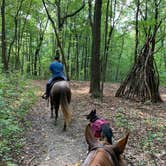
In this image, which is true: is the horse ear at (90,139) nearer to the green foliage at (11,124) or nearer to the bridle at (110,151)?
the bridle at (110,151)

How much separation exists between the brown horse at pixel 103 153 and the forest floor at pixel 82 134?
13.7 feet

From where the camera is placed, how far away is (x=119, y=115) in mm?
9492

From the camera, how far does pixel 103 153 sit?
1.78 m

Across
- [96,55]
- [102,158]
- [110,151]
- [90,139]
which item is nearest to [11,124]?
[90,139]

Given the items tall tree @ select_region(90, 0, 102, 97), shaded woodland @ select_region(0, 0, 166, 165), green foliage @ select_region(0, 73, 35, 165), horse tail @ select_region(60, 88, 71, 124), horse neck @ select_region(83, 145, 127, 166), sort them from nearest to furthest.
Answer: horse neck @ select_region(83, 145, 127, 166) → green foliage @ select_region(0, 73, 35, 165) → horse tail @ select_region(60, 88, 71, 124) → tall tree @ select_region(90, 0, 102, 97) → shaded woodland @ select_region(0, 0, 166, 165)

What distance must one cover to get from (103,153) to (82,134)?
6.46 metres

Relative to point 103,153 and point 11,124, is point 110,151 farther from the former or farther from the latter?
point 11,124

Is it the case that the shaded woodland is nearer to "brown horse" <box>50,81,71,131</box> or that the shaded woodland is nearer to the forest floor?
the forest floor

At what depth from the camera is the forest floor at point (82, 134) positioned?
6500 mm

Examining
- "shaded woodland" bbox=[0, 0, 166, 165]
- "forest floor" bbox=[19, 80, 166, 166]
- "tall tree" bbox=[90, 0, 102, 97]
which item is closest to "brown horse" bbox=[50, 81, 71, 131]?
"forest floor" bbox=[19, 80, 166, 166]

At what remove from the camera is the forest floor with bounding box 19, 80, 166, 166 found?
6.50 metres

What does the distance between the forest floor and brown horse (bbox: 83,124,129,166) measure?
4170mm

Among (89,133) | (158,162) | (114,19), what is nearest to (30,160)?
(158,162)

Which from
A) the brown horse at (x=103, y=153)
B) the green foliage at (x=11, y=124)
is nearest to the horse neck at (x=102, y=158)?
the brown horse at (x=103, y=153)
